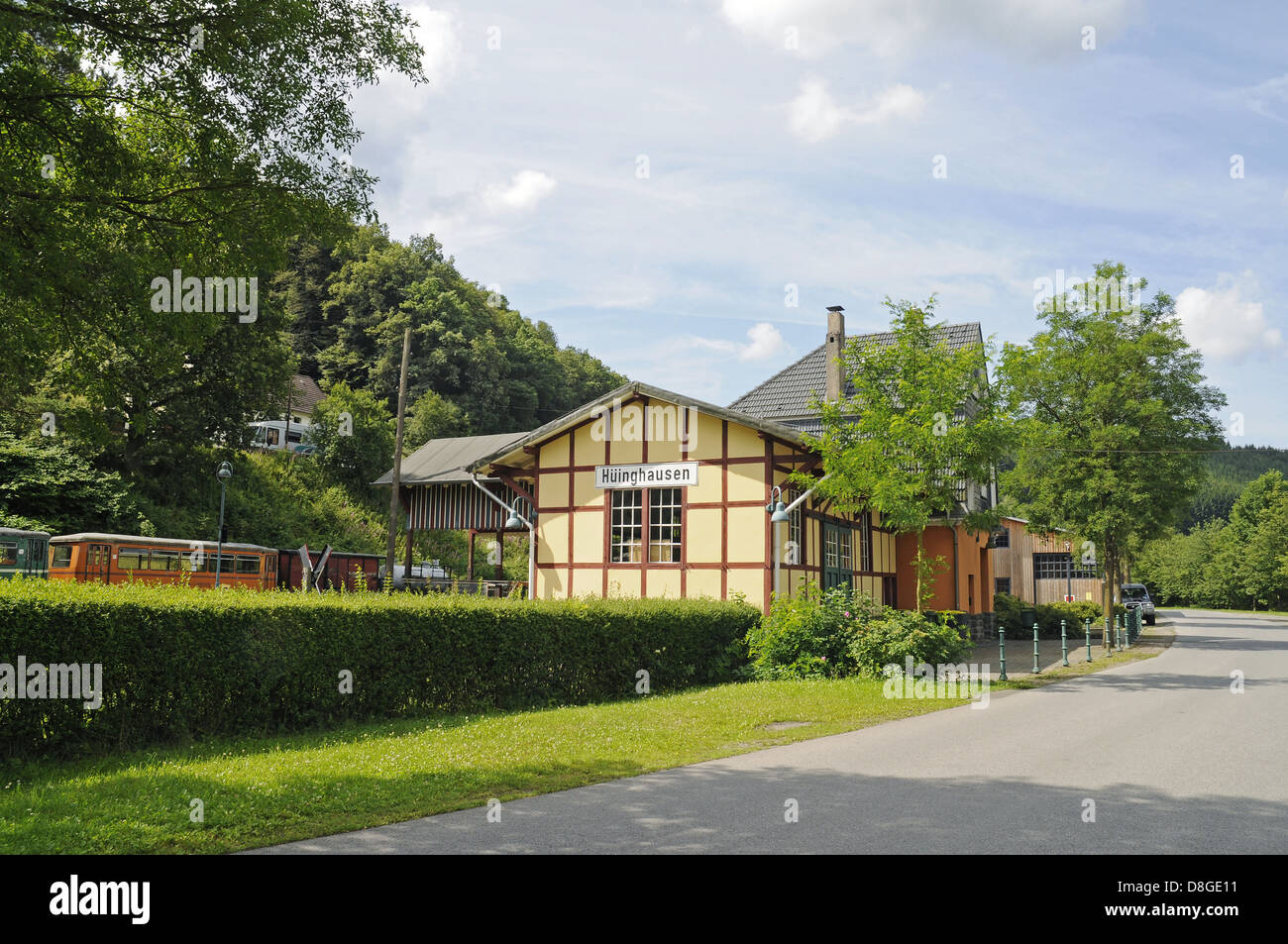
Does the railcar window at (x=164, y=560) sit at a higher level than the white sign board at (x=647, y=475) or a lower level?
lower

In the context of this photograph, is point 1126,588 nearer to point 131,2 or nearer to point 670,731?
point 670,731

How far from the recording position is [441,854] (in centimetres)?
600

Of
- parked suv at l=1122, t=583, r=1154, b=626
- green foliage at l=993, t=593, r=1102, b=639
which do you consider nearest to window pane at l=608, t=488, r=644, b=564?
green foliage at l=993, t=593, r=1102, b=639

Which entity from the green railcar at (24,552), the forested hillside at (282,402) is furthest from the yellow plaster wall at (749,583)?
the green railcar at (24,552)

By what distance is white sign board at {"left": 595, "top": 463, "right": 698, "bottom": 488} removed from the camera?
21.6 metres

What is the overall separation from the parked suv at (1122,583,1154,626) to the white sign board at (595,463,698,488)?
104 feet

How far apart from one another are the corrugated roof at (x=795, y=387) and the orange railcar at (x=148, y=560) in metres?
17.5

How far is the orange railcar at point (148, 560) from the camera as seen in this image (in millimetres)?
26797

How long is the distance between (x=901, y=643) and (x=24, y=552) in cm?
2297

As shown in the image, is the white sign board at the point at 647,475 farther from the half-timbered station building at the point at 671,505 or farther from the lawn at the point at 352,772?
the lawn at the point at 352,772

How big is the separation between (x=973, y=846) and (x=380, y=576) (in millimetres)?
32259

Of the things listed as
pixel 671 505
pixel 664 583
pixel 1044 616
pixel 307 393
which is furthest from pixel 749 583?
pixel 307 393

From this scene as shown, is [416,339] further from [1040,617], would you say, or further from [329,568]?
[1040,617]

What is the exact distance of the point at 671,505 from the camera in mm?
21812
